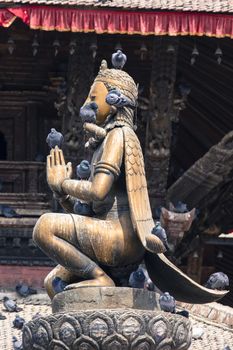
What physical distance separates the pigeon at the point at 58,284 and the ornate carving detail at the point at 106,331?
58 centimetres

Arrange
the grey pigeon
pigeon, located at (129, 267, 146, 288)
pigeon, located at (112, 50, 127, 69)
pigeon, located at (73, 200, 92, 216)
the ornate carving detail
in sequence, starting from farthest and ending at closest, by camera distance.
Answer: the grey pigeon < pigeon, located at (112, 50, 127, 69) < pigeon, located at (73, 200, 92, 216) < pigeon, located at (129, 267, 146, 288) < the ornate carving detail

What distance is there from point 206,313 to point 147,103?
13.7ft

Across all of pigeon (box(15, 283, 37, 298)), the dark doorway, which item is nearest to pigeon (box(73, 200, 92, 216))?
pigeon (box(15, 283, 37, 298))

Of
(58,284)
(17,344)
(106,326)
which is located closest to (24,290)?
(17,344)

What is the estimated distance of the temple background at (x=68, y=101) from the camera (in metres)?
20.2

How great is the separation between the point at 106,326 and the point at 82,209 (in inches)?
45.6

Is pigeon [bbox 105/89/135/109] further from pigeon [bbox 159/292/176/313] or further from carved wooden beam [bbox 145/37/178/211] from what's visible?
carved wooden beam [bbox 145/37/178/211]

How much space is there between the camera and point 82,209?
44.8ft

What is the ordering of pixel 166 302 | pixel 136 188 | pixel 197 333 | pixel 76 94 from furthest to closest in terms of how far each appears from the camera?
pixel 76 94, pixel 197 333, pixel 136 188, pixel 166 302

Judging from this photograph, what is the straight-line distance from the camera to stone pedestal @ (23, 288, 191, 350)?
511 inches

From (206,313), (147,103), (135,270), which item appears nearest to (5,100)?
(147,103)

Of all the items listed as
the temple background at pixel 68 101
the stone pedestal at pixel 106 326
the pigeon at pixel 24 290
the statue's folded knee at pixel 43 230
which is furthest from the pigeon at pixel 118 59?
the temple background at pixel 68 101

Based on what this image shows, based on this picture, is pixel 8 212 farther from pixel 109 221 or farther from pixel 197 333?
pixel 109 221

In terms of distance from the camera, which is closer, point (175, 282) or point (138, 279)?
point (138, 279)
